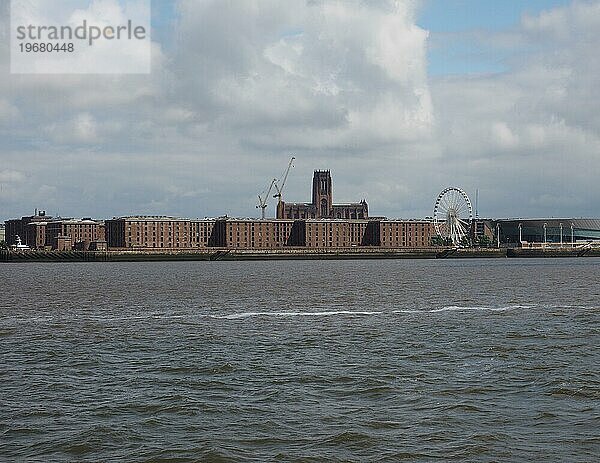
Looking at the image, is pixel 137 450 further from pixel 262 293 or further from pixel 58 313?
pixel 262 293

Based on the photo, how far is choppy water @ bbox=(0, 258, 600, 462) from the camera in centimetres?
1816

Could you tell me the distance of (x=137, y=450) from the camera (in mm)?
17859

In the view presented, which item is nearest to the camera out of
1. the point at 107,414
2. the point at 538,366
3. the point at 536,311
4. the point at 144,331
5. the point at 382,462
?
the point at 382,462

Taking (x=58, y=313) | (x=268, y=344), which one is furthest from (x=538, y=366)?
(x=58, y=313)

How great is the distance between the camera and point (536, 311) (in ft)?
159

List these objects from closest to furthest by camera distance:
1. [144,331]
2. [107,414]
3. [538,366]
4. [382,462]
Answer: [382,462] → [107,414] → [538,366] → [144,331]

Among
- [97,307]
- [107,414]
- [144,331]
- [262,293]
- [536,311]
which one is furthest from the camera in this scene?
[262,293]

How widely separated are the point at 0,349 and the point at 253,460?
60.2 ft

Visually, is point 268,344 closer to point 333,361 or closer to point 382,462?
Answer: point 333,361

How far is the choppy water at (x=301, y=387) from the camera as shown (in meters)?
18.2

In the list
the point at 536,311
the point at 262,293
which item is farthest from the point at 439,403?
the point at 262,293

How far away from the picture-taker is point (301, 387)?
24219 millimetres

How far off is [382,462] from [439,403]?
5250 millimetres

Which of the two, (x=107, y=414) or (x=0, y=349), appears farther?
(x=0, y=349)
